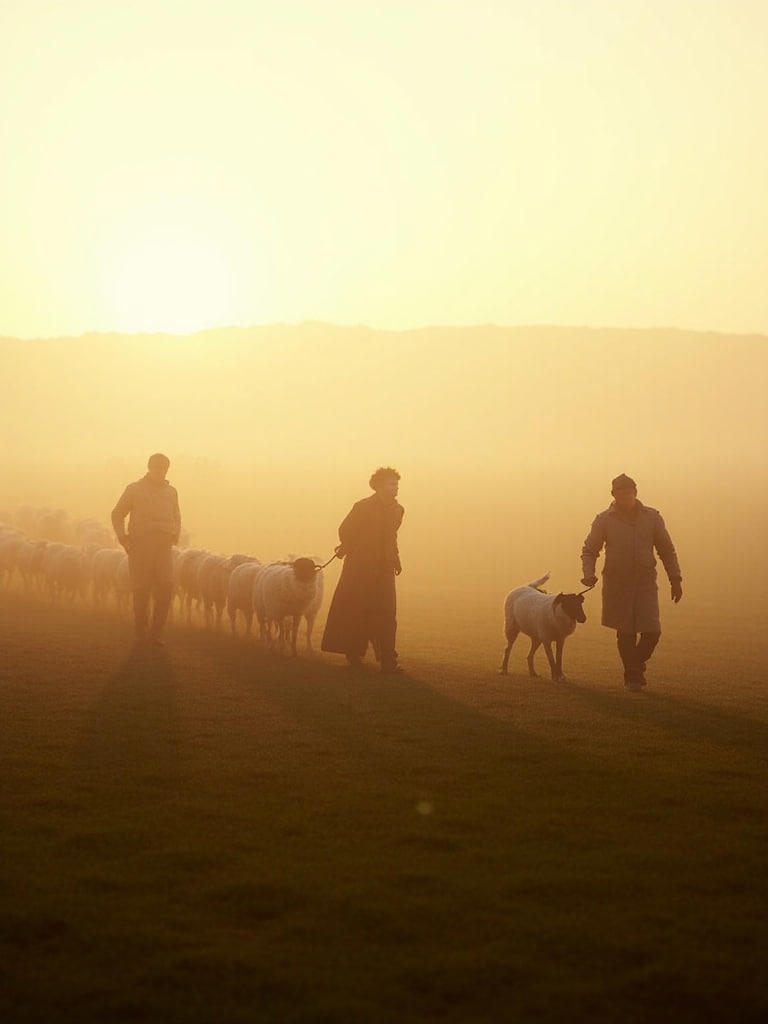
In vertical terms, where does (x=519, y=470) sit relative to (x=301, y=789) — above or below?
above

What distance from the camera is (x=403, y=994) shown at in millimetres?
5820

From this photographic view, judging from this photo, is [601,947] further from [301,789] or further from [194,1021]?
[301,789]

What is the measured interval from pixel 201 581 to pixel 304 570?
17.7ft

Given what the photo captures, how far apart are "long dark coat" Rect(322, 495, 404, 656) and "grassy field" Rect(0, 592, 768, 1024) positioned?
8.94 feet

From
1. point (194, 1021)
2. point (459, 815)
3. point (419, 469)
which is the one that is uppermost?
point (419, 469)

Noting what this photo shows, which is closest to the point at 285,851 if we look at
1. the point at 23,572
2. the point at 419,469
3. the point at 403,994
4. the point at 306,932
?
the point at 306,932

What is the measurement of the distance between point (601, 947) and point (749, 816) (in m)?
2.70

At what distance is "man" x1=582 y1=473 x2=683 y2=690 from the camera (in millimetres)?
14656

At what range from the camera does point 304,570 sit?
1817 centimetres

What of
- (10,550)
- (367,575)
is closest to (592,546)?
(367,575)

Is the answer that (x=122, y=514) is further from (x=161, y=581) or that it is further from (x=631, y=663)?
(x=631, y=663)

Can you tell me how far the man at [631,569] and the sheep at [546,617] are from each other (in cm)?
54

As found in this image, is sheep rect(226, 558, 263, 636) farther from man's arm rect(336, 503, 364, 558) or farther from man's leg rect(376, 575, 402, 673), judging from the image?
man's leg rect(376, 575, 402, 673)

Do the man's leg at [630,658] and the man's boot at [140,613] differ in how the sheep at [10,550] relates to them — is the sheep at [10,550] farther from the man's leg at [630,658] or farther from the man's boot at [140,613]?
the man's leg at [630,658]
